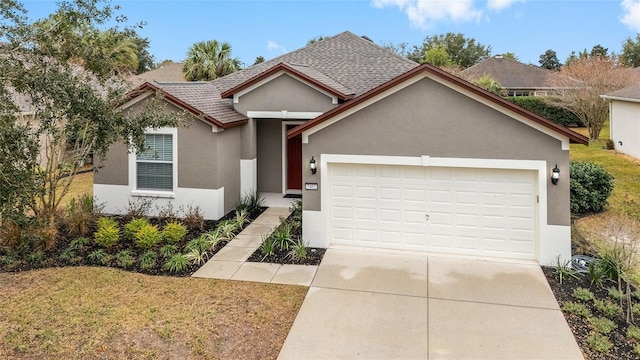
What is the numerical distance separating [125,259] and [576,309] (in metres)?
9.62

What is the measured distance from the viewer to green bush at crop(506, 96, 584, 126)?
34.2 metres

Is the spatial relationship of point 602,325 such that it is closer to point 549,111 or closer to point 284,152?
point 284,152

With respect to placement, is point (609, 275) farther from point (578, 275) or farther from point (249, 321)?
point (249, 321)

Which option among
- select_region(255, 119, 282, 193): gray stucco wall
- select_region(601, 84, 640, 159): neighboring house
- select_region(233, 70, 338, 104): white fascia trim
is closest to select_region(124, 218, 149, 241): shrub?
select_region(233, 70, 338, 104): white fascia trim

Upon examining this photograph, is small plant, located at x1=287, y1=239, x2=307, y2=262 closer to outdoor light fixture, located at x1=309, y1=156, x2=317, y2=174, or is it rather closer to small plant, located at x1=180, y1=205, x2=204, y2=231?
outdoor light fixture, located at x1=309, y1=156, x2=317, y2=174

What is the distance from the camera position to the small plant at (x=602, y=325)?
6.73 m

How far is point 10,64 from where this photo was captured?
837 centimetres

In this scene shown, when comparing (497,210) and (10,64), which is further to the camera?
(497,210)

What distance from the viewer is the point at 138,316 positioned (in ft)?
23.7

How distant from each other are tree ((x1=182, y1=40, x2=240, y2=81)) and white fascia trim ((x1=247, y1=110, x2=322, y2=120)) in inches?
632

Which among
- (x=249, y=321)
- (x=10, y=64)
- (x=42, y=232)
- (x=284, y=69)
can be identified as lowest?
(x=249, y=321)

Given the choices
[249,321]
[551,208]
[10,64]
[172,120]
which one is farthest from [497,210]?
[10,64]

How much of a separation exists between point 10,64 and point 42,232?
444cm

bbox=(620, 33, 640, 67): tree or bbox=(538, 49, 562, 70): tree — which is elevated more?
bbox=(538, 49, 562, 70): tree
